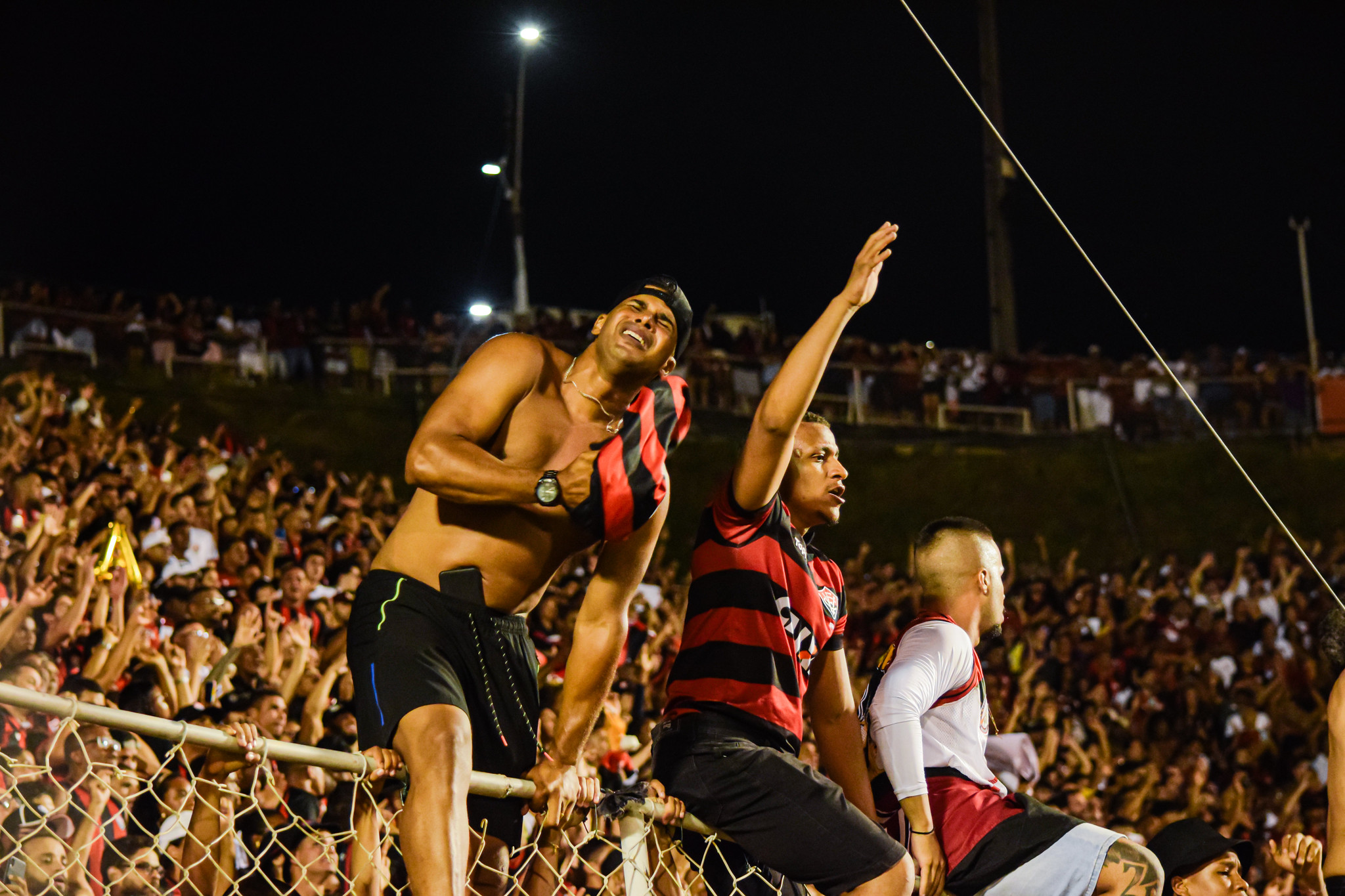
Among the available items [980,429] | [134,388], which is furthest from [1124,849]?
[980,429]

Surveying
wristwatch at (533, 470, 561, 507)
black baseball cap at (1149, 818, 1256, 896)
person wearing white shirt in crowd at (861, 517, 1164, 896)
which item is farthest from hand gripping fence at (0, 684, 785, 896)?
black baseball cap at (1149, 818, 1256, 896)

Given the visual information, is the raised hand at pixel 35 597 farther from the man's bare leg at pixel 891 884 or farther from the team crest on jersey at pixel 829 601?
the man's bare leg at pixel 891 884

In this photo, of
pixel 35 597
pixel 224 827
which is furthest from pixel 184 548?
pixel 224 827

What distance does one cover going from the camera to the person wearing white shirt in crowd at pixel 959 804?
298 cm

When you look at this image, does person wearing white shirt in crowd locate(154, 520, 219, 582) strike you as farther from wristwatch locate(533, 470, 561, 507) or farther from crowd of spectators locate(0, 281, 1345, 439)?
crowd of spectators locate(0, 281, 1345, 439)

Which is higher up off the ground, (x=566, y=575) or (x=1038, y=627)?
(x=566, y=575)

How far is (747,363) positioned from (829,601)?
46.9ft

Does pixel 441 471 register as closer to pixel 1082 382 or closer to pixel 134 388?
pixel 134 388

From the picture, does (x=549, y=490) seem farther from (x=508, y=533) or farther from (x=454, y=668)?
(x=454, y=668)

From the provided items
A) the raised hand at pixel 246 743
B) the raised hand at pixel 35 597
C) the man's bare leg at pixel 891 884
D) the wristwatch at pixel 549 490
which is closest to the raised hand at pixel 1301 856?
the man's bare leg at pixel 891 884

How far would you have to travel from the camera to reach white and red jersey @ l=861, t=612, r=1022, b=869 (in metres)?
2.97

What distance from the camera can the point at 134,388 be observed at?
1436 centimetres

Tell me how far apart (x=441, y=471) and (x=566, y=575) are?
7594 mm

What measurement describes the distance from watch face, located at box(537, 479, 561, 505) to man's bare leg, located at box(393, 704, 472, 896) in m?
0.44
